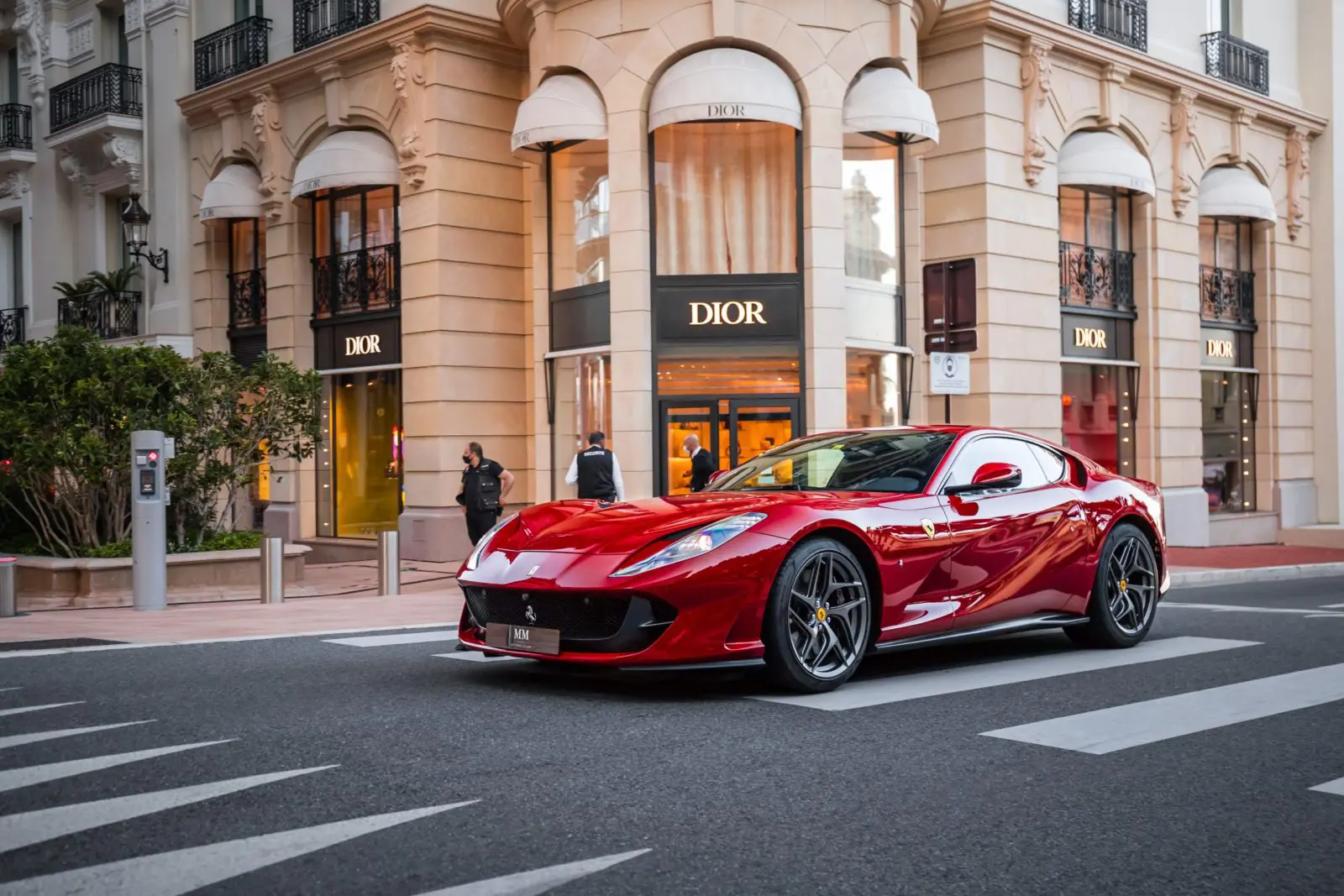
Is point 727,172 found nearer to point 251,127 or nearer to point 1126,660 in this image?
point 251,127

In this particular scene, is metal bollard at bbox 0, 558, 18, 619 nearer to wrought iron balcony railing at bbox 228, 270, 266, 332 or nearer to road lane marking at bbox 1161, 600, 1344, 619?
road lane marking at bbox 1161, 600, 1344, 619

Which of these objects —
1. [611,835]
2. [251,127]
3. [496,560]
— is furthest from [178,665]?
[251,127]

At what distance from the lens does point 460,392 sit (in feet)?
69.4

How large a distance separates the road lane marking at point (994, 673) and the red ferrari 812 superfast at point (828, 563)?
14 centimetres

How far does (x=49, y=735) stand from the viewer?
560 centimetres

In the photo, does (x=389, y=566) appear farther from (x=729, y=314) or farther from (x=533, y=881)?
(x=533, y=881)

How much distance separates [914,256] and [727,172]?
138 inches

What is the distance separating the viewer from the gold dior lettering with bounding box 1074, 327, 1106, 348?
76.2ft

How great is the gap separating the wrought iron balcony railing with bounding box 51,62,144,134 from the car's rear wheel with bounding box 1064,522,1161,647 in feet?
78.3

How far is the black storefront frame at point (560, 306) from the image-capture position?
2020cm

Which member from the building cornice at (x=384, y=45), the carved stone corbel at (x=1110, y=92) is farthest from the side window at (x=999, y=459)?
the carved stone corbel at (x=1110, y=92)

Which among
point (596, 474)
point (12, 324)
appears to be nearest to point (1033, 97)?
point (596, 474)

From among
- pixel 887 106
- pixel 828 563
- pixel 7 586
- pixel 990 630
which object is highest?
pixel 887 106

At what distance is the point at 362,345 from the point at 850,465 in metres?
16.5
